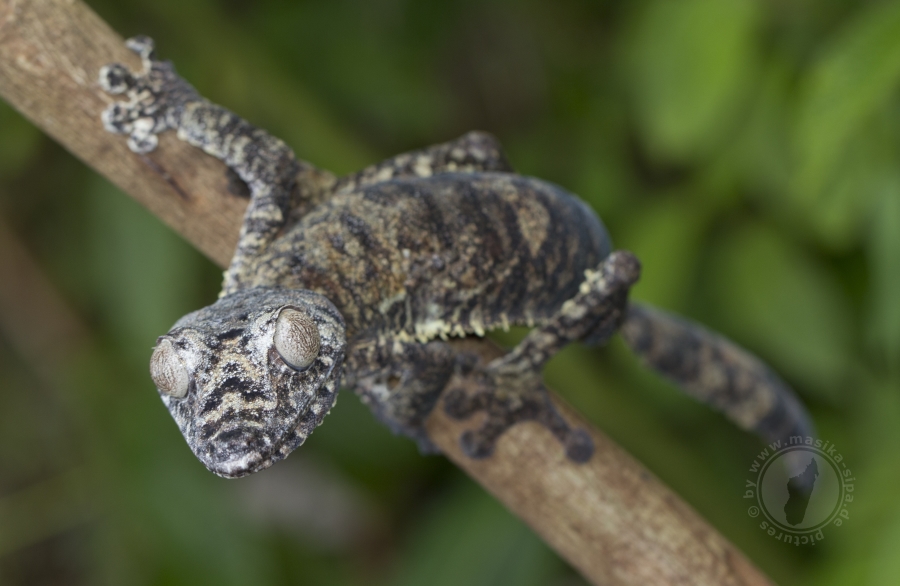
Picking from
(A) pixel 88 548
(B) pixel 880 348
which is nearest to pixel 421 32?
(B) pixel 880 348

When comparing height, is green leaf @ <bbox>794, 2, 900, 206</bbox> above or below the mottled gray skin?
above

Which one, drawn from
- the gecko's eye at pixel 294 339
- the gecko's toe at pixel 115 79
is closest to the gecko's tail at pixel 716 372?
the gecko's eye at pixel 294 339

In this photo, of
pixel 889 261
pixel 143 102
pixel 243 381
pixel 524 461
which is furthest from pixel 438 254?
pixel 889 261

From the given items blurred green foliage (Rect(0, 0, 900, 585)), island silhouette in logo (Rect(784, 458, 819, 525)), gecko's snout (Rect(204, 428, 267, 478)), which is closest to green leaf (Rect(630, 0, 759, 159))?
blurred green foliage (Rect(0, 0, 900, 585))

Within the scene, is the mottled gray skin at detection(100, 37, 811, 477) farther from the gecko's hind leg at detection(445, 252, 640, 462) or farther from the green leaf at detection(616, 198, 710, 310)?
the green leaf at detection(616, 198, 710, 310)

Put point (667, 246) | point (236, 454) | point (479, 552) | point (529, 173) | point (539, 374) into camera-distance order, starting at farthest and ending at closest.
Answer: point (529, 173), point (479, 552), point (667, 246), point (539, 374), point (236, 454)

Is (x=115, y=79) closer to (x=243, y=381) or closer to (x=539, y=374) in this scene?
(x=243, y=381)

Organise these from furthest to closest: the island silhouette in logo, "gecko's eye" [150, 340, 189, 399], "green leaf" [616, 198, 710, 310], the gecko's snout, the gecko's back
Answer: "green leaf" [616, 198, 710, 310] → the island silhouette in logo → the gecko's back → "gecko's eye" [150, 340, 189, 399] → the gecko's snout
